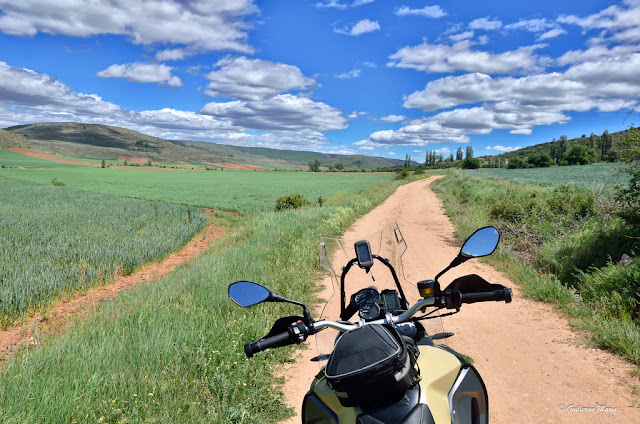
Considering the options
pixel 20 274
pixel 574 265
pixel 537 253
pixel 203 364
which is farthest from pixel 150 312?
pixel 537 253

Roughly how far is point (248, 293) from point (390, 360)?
1019 millimetres

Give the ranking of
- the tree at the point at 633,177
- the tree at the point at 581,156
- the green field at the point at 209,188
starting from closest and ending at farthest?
the tree at the point at 633,177
the green field at the point at 209,188
the tree at the point at 581,156

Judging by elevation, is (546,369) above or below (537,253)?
below

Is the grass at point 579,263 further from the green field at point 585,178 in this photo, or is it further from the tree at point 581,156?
the tree at point 581,156

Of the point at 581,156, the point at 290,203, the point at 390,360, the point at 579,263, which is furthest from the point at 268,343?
the point at 581,156

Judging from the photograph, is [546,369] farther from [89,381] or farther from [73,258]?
[73,258]

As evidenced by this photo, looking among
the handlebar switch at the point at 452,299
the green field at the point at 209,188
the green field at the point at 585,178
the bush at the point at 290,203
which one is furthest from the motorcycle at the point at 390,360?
the green field at the point at 209,188

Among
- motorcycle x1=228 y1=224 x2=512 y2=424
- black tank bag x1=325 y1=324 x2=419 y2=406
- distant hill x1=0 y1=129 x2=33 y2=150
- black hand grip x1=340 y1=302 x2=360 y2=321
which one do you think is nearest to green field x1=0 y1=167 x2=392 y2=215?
black hand grip x1=340 y1=302 x2=360 y2=321

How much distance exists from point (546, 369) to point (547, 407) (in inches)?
32.1

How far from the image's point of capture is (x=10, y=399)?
9.05 ft

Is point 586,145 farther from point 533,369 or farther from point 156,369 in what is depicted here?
point 156,369

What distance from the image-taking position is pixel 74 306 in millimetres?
8008

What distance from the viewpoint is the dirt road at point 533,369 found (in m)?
3.56

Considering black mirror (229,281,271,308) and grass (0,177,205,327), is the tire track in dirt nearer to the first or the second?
grass (0,177,205,327)
